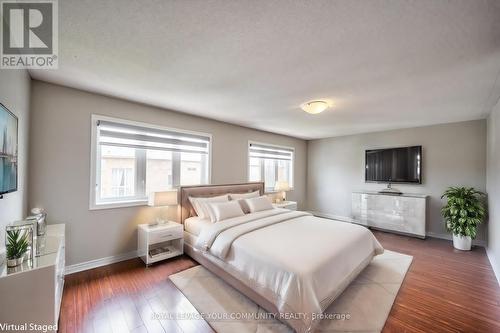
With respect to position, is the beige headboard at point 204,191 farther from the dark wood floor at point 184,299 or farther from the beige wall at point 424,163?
the beige wall at point 424,163

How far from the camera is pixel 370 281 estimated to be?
103 inches

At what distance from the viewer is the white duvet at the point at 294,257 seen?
1707mm

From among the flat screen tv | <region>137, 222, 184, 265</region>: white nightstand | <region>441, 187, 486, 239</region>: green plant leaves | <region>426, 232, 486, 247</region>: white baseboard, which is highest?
the flat screen tv

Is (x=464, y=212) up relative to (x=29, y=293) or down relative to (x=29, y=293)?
up

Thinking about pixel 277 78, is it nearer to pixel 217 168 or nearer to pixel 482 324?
pixel 217 168

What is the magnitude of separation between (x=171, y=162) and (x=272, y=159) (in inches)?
115

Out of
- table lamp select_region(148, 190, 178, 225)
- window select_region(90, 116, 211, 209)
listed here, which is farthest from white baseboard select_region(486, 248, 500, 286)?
→ window select_region(90, 116, 211, 209)

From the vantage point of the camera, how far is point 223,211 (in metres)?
3.35

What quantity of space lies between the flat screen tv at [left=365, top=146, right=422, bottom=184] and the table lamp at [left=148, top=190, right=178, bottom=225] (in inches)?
188

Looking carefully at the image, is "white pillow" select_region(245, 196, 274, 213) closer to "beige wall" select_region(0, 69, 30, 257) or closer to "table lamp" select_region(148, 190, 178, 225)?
"table lamp" select_region(148, 190, 178, 225)

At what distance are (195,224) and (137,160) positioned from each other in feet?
4.66

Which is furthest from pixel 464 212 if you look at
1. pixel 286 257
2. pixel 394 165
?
pixel 286 257

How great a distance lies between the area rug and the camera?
6.11ft

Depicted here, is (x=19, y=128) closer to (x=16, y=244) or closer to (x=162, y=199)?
(x=16, y=244)
